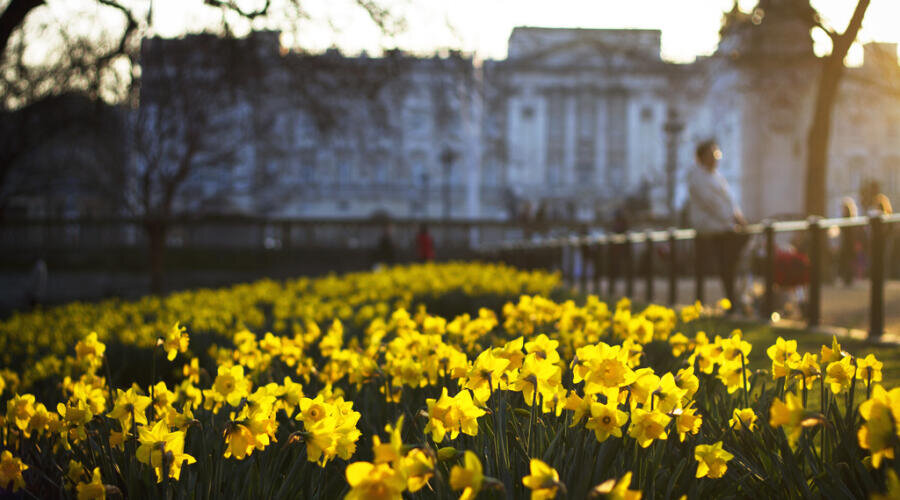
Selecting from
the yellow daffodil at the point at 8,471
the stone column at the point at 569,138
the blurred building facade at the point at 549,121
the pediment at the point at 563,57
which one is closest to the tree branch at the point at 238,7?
the blurred building facade at the point at 549,121

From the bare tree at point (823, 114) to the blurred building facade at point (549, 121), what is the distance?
0.80m

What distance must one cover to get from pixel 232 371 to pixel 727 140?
53.7 meters

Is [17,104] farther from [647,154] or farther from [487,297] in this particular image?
[647,154]

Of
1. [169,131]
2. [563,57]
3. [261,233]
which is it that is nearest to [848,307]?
[169,131]

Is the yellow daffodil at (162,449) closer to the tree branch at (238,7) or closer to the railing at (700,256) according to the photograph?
the railing at (700,256)

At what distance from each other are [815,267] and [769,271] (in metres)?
0.74

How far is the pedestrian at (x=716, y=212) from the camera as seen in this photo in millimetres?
9133

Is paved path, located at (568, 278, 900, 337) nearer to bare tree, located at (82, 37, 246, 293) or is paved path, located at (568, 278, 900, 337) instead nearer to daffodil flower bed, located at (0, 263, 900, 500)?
daffodil flower bed, located at (0, 263, 900, 500)

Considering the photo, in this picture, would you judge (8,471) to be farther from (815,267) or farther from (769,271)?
(769,271)

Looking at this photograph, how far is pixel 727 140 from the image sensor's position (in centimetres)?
5372

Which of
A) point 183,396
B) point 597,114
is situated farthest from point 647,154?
point 183,396

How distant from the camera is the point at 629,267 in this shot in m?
12.8

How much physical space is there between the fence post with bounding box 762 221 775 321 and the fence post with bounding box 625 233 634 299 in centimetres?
329

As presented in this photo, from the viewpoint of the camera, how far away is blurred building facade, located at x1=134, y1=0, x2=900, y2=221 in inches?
490
